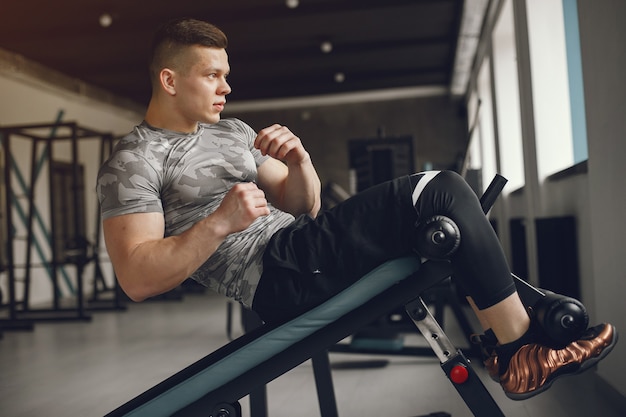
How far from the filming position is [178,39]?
1521mm

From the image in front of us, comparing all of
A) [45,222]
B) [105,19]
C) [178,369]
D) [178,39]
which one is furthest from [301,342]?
[45,222]

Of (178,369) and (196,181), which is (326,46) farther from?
(196,181)

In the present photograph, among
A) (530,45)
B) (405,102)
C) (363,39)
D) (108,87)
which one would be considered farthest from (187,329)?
(405,102)

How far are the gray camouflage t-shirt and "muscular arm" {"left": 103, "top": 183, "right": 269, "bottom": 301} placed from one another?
0.09 m

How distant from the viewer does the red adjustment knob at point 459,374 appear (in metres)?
1.29

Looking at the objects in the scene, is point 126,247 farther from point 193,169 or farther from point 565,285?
point 565,285

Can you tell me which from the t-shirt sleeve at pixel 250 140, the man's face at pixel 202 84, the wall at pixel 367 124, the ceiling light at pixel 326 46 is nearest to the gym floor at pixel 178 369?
the t-shirt sleeve at pixel 250 140

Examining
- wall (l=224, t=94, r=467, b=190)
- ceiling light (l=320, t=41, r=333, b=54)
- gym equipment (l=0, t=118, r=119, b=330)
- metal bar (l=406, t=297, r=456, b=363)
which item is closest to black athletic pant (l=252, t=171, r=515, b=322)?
metal bar (l=406, t=297, r=456, b=363)

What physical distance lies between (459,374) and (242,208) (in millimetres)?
576

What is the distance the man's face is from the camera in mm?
1514

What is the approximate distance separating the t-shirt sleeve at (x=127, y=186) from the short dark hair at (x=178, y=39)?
10.4 inches

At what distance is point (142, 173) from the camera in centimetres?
142

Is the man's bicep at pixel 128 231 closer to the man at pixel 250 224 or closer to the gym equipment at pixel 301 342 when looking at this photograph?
the man at pixel 250 224

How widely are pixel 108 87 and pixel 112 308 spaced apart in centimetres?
399
